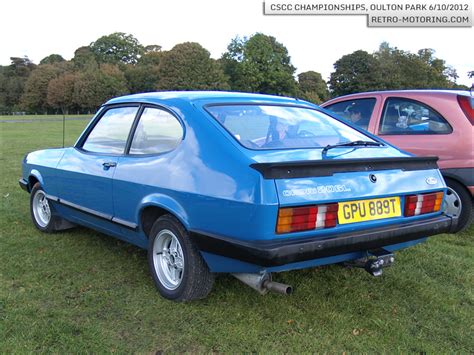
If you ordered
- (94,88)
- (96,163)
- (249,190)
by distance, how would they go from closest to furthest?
1. (249,190)
2. (96,163)
3. (94,88)

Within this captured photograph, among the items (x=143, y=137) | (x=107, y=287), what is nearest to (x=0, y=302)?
(x=107, y=287)

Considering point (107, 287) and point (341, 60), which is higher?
point (341, 60)

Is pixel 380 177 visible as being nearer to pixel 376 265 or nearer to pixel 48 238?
pixel 376 265

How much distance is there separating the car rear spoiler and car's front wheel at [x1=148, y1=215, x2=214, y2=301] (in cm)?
82

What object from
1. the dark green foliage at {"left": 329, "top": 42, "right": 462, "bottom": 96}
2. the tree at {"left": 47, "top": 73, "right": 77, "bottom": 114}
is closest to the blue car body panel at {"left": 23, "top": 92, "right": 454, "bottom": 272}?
the dark green foliage at {"left": 329, "top": 42, "right": 462, "bottom": 96}

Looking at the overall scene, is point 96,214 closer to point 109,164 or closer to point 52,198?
point 109,164

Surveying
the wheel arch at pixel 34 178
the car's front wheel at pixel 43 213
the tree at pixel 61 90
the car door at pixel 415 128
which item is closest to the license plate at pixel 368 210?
the car door at pixel 415 128

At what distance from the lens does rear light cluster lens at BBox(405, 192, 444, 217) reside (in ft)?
9.58

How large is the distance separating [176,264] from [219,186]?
892mm

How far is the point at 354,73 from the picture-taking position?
246 feet

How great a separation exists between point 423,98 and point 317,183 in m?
3.14

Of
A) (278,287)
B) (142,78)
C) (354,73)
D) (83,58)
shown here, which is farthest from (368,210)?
(83,58)

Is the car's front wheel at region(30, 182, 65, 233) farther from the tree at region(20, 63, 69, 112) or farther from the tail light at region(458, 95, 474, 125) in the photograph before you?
the tree at region(20, 63, 69, 112)

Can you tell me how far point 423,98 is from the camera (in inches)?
197
